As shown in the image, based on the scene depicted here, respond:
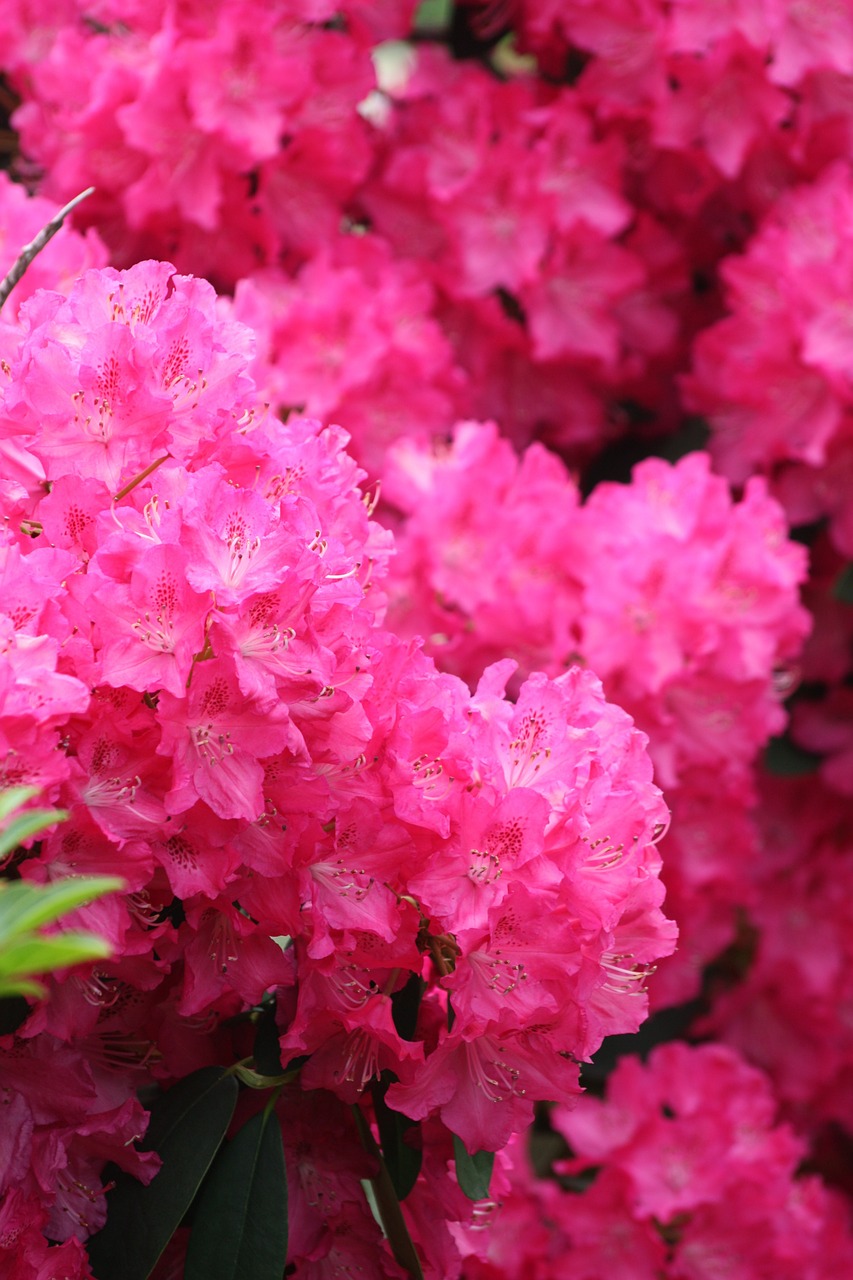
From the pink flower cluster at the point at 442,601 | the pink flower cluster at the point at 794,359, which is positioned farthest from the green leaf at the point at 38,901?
the pink flower cluster at the point at 794,359

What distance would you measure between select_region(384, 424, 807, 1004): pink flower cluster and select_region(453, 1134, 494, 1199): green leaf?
470 millimetres

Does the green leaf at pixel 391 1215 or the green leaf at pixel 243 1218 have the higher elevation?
the green leaf at pixel 243 1218

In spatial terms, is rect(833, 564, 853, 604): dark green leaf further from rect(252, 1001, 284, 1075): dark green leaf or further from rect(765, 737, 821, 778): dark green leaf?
rect(252, 1001, 284, 1075): dark green leaf

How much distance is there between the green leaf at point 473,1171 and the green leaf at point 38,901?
0.37 meters

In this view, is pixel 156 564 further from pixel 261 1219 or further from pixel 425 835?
pixel 261 1219

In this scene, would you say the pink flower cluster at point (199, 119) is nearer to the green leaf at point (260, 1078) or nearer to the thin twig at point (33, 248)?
the thin twig at point (33, 248)

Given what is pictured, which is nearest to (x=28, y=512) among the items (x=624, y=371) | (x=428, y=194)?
(x=428, y=194)

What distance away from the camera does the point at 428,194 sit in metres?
1.49

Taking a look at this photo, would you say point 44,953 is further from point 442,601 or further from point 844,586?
point 844,586

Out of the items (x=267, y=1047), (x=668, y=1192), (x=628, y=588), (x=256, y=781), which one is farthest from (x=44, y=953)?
(x=668, y=1192)

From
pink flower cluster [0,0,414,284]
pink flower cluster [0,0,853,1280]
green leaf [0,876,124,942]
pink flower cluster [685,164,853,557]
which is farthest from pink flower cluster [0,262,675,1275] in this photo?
pink flower cluster [685,164,853,557]

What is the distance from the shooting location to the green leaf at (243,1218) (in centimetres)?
74

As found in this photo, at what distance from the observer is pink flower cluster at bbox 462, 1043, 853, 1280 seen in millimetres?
1221

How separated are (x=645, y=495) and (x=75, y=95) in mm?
624
